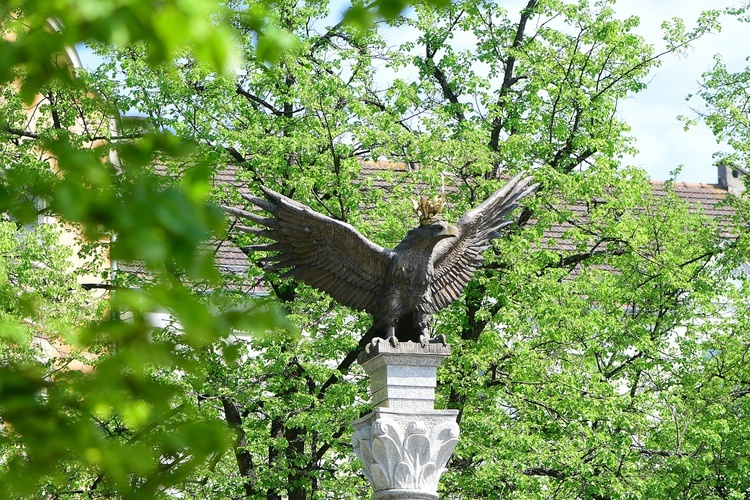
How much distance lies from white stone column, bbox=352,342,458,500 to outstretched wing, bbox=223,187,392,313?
0.82 metres

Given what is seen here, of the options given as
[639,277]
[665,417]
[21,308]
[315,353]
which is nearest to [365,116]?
[315,353]

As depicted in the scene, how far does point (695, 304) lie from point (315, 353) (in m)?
6.18

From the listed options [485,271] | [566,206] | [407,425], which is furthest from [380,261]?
[566,206]

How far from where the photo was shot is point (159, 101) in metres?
18.0

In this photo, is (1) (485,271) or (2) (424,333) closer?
(2) (424,333)

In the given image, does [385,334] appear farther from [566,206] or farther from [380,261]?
[566,206]

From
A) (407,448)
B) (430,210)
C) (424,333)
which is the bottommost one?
(407,448)

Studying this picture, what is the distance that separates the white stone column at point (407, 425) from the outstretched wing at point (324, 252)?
0.82 meters

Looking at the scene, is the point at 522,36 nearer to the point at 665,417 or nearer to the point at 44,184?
the point at 665,417

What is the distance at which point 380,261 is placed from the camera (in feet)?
37.5

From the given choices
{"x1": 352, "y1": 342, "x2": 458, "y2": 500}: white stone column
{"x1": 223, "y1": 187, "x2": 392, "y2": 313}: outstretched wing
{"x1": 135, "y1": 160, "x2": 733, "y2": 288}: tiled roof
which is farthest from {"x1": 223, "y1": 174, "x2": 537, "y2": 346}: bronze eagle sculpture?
{"x1": 135, "y1": 160, "x2": 733, "y2": 288}: tiled roof

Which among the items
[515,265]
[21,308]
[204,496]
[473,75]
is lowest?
[21,308]

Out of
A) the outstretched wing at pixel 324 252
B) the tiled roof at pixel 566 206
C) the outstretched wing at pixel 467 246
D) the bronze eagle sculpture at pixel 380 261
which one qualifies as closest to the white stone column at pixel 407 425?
the bronze eagle sculpture at pixel 380 261

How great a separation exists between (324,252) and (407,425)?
1893mm
